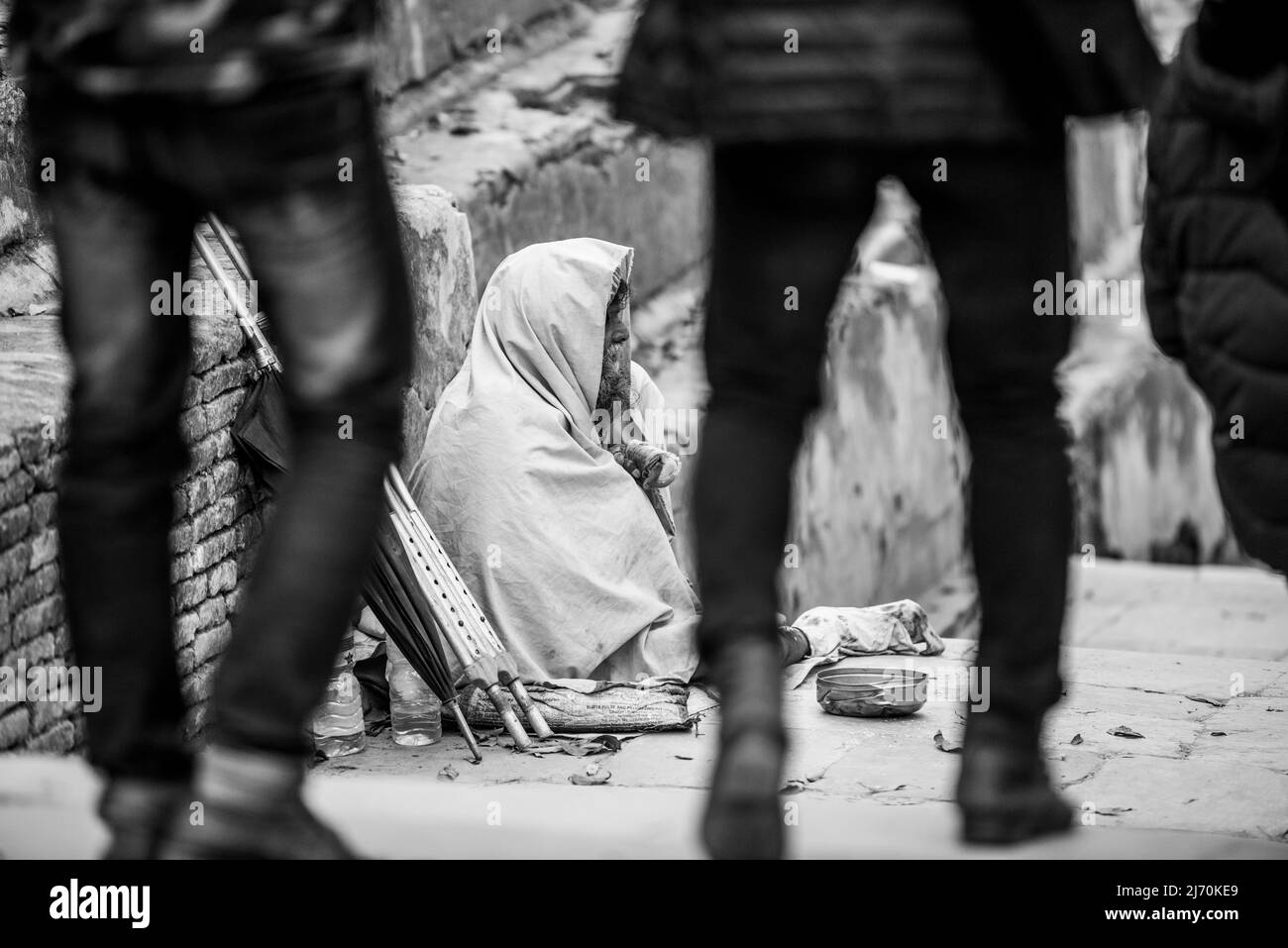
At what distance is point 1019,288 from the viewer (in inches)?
68.2

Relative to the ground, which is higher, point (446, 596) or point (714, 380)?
point (714, 380)

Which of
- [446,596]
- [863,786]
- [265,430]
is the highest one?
[265,430]

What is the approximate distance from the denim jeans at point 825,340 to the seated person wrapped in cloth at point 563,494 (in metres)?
3.04

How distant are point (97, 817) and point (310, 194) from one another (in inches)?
27.6

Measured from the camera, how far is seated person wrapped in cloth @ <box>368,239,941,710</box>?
498cm

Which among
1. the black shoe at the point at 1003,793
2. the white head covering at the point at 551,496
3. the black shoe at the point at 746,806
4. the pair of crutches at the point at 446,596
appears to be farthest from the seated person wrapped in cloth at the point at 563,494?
the black shoe at the point at 746,806

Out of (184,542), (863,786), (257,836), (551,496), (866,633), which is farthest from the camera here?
(866,633)

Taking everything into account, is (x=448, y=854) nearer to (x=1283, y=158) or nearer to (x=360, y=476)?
(x=360, y=476)

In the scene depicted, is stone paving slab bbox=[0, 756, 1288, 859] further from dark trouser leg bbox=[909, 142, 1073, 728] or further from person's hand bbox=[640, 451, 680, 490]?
person's hand bbox=[640, 451, 680, 490]

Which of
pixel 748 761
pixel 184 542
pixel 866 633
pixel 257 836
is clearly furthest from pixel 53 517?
pixel 866 633

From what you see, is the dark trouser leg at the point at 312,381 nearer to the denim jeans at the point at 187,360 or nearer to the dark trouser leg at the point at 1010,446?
the denim jeans at the point at 187,360

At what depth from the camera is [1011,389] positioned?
5.79ft

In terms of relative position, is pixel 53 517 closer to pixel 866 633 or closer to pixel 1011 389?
pixel 1011 389

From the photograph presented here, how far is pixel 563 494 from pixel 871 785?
1.57 meters
